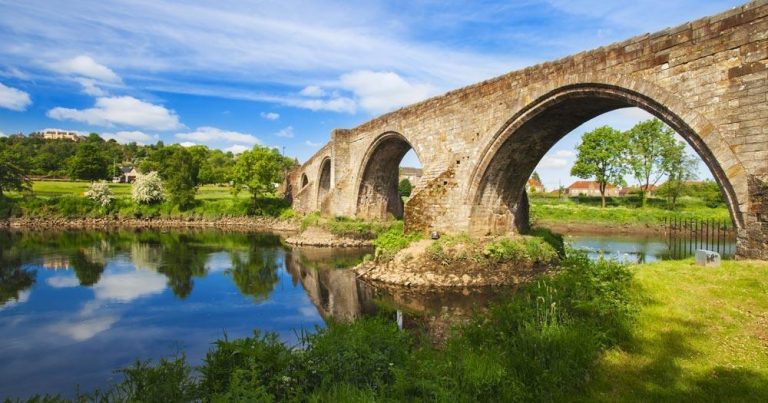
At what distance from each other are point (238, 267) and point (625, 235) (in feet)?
92.3

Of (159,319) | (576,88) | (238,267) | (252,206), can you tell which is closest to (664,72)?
(576,88)

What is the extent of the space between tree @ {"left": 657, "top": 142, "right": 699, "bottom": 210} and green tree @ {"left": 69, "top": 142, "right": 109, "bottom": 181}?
64.4 m

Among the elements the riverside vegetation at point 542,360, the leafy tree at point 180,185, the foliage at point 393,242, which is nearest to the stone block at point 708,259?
the riverside vegetation at point 542,360

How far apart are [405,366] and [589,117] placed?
11.6m

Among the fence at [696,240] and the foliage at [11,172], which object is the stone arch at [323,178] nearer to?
the fence at [696,240]

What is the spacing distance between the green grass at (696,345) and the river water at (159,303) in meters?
1.65

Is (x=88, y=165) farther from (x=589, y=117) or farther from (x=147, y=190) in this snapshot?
(x=589, y=117)

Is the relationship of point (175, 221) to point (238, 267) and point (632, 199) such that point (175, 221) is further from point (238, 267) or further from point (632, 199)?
point (632, 199)

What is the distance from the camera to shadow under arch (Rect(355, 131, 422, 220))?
86.0 ft

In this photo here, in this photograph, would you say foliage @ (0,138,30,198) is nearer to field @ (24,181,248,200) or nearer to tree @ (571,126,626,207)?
field @ (24,181,248,200)

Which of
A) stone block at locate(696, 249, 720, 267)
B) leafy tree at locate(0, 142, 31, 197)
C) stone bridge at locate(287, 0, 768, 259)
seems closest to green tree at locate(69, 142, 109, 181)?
leafy tree at locate(0, 142, 31, 197)

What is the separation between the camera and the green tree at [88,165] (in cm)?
5547

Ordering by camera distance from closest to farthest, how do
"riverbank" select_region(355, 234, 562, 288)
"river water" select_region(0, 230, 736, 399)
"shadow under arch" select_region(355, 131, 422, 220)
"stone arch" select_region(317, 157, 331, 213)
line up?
"river water" select_region(0, 230, 736, 399) < "riverbank" select_region(355, 234, 562, 288) < "shadow under arch" select_region(355, 131, 422, 220) < "stone arch" select_region(317, 157, 331, 213)

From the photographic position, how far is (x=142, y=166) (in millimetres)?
57719
